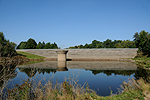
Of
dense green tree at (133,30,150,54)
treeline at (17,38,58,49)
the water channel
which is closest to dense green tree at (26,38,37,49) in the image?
treeline at (17,38,58,49)

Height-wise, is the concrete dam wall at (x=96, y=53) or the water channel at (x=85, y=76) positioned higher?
the concrete dam wall at (x=96, y=53)

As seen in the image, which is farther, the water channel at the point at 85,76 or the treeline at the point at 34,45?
the treeline at the point at 34,45

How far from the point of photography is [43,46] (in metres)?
101

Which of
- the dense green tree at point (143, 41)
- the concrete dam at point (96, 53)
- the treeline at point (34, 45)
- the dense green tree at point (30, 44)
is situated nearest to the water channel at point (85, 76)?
the dense green tree at point (143, 41)

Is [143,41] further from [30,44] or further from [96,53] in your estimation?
[30,44]

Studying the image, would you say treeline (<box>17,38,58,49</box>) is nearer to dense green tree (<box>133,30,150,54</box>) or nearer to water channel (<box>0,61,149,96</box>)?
dense green tree (<box>133,30,150,54</box>)

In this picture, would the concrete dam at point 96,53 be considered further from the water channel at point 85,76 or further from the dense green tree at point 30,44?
the water channel at point 85,76

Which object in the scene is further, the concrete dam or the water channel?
the concrete dam

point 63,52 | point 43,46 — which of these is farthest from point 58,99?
point 43,46

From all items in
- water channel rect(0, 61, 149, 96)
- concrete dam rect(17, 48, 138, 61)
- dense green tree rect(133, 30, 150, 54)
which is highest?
dense green tree rect(133, 30, 150, 54)

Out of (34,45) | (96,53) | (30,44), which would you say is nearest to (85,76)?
(96,53)

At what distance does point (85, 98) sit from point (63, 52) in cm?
3398

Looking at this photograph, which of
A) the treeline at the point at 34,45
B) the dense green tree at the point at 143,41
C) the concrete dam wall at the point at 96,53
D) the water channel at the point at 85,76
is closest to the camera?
the water channel at the point at 85,76

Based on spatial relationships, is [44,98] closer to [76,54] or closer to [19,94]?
[19,94]
